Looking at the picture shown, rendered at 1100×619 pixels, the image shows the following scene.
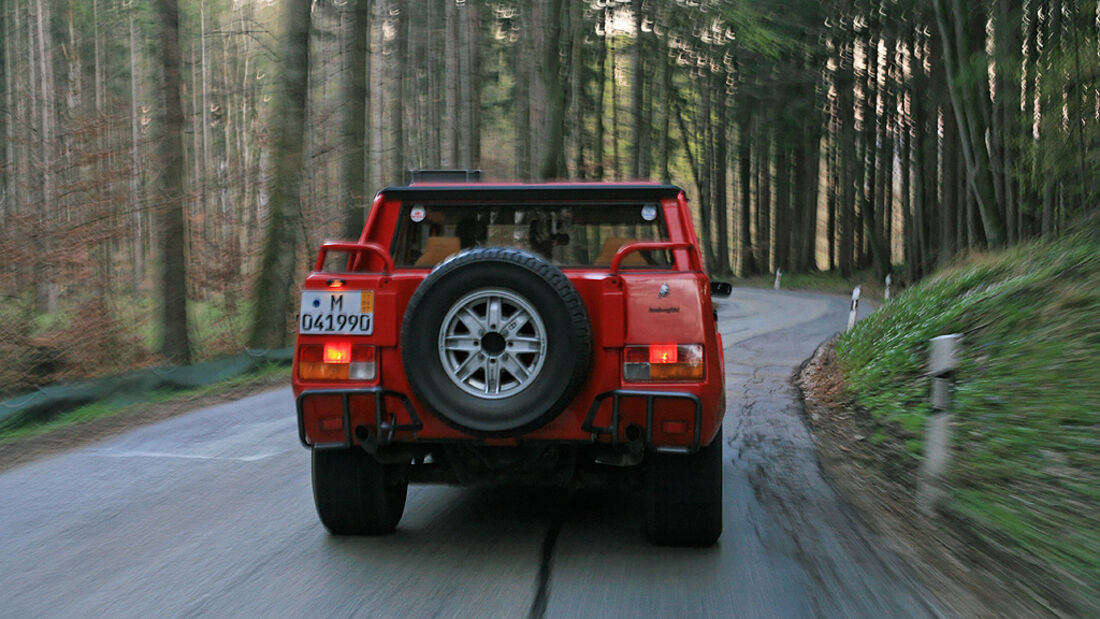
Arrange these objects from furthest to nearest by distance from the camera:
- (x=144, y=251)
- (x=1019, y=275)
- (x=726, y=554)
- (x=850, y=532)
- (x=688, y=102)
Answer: (x=688, y=102)
(x=144, y=251)
(x=1019, y=275)
(x=850, y=532)
(x=726, y=554)

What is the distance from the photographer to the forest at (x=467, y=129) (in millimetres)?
13672

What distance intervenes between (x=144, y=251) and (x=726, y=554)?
3443 cm

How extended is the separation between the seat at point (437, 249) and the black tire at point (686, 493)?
5.67 ft

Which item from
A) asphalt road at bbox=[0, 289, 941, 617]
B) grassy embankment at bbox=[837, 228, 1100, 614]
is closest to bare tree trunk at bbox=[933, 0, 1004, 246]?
grassy embankment at bbox=[837, 228, 1100, 614]

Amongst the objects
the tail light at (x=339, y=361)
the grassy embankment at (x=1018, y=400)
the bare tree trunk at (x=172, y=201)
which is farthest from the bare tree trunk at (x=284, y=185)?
the tail light at (x=339, y=361)

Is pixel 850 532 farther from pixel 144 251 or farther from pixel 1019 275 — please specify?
pixel 144 251

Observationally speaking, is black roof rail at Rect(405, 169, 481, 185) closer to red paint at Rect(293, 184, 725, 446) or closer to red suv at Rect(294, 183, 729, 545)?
red suv at Rect(294, 183, 729, 545)

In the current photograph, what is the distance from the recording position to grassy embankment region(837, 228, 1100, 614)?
15.0 ft

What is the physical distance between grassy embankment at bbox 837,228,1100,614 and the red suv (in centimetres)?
162

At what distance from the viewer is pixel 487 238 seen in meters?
5.38

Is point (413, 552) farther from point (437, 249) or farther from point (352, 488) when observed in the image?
point (437, 249)

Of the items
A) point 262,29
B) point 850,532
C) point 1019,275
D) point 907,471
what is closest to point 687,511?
point 850,532

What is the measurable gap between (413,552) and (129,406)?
6.61 meters

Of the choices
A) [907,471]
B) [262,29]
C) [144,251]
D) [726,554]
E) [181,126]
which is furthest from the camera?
[144,251]
